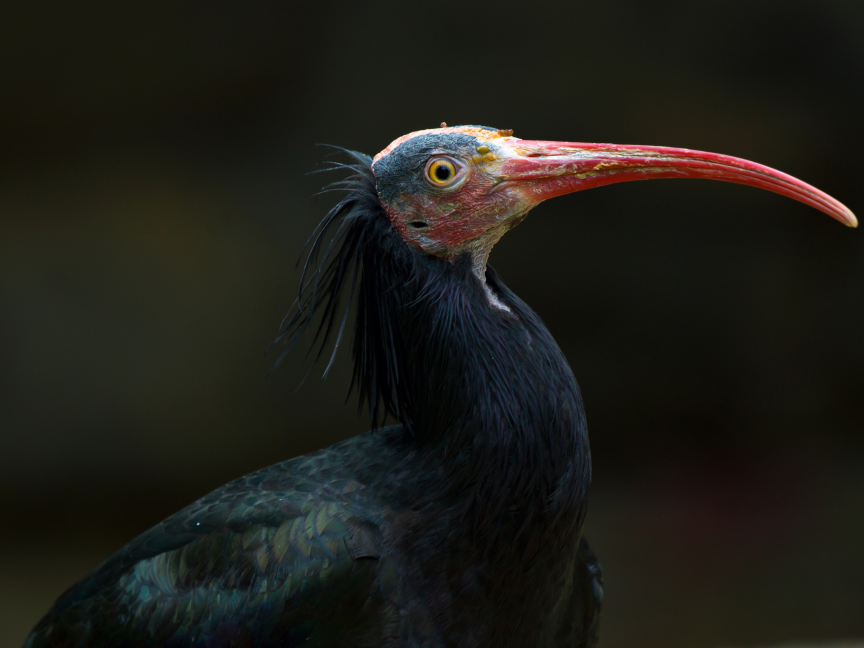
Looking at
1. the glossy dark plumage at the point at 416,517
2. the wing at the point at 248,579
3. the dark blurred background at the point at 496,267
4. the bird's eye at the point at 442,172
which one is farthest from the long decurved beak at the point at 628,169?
the dark blurred background at the point at 496,267

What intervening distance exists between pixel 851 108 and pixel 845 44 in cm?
35

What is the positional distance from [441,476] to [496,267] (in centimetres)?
272

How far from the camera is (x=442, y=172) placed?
6.63 ft

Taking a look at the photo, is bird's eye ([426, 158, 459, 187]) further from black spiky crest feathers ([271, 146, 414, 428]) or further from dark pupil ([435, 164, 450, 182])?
black spiky crest feathers ([271, 146, 414, 428])

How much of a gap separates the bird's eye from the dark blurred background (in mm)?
2055

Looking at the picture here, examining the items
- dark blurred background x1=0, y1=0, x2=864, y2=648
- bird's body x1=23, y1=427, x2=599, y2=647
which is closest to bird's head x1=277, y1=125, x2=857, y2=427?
bird's body x1=23, y1=427, x2=599, y2=647

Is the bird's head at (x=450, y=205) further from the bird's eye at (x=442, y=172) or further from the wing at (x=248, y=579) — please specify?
the wing at (x=248, y=579)

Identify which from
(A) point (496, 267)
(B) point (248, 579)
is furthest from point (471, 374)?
(A) point (496, 267)

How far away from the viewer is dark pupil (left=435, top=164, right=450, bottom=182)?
2016 millimetres

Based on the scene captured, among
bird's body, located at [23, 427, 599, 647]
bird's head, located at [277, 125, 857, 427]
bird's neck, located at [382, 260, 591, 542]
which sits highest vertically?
bird's head, located at [277, 125, 857, 427]

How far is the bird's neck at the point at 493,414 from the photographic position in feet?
6.47

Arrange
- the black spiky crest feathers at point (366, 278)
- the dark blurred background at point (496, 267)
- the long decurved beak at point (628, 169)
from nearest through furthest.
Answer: the long decurved beak at point (628, 169) → the black spiky crest feathers at point (366, 278) → the dark blurred background at point (496, 267)

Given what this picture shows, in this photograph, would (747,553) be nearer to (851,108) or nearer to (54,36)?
(851,108)

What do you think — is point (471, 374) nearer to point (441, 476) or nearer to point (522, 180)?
point (441, 476)
